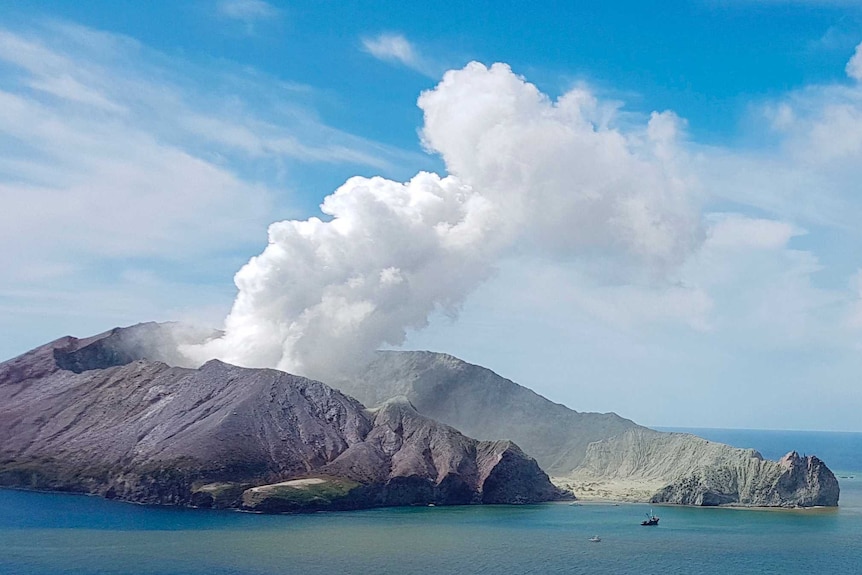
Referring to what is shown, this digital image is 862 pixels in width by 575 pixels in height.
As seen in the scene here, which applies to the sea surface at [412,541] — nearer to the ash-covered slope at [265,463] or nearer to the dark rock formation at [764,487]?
the ash-covered slope at [265,463]

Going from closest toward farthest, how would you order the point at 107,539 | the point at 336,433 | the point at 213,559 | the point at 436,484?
1. the point at 213,559
2. the point at 107,539
3. the point at 436,484
4. the point at 336,433

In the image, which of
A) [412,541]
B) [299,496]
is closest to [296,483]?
[299,496]

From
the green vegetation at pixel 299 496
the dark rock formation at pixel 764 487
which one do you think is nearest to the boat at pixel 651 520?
the dark rock formation at pixel 764 487

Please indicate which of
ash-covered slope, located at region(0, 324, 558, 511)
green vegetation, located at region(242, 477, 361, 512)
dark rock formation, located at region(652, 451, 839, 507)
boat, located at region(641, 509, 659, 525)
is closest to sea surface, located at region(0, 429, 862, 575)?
boat, located at region(641, 509, 659, 525)

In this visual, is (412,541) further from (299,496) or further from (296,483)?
(296,483)

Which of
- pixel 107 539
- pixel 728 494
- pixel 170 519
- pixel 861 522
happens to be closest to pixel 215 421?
pixel 170 519

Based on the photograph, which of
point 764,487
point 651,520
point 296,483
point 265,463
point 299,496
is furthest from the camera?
point 764,487

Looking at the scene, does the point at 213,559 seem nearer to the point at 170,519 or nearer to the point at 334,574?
the point at 334,574

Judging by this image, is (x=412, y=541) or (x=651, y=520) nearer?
(x=412, y=541)

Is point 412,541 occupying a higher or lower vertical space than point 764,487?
lower
